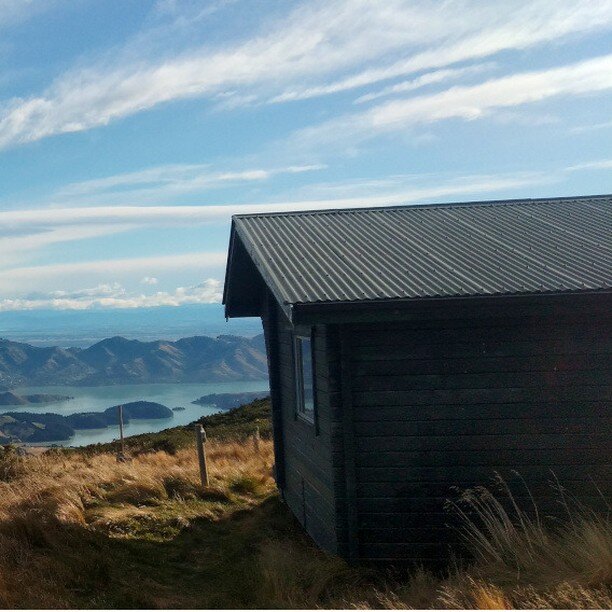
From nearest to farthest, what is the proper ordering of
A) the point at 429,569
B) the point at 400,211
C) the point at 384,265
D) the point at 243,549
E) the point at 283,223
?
the point at 429,569 → the point at 384,265 → the point at 243,549 → the point at 283,223 → the point at 400,211

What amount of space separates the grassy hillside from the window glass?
1.75 m

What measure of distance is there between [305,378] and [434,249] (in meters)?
2.47

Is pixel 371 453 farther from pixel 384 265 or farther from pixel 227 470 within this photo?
pixel 227 470

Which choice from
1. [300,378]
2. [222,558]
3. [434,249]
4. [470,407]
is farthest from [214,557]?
[434,249]

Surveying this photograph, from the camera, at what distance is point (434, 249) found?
32.5ft

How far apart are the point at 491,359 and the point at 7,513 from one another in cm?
592

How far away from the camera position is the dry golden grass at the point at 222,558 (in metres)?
6.23

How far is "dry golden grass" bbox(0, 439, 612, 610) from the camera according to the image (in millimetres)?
6227

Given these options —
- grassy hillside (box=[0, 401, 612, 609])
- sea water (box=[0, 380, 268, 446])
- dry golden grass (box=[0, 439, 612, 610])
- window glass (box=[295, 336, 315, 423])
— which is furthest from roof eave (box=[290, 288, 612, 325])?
sea water (box=[0, 380, 268, 446])

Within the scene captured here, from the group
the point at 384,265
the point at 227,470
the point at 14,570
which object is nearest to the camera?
the point at 14,570

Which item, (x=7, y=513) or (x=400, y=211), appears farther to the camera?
(x=400, y=211)

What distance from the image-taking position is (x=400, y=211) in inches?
503

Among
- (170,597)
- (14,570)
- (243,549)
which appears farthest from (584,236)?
(14,570)

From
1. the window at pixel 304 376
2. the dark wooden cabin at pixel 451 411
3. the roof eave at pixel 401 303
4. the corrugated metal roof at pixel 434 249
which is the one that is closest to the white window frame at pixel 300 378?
the window at pixel 304 376
